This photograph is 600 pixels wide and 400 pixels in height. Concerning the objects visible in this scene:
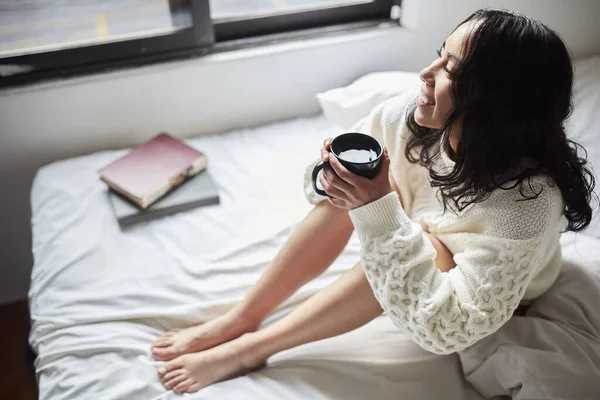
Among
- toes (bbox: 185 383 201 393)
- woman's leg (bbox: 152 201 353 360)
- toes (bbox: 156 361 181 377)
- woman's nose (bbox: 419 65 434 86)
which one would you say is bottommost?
toes (bbox: 185 383 201 393)

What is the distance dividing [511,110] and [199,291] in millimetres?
654

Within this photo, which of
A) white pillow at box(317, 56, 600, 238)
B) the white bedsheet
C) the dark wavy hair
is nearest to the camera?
the dark wavy hair

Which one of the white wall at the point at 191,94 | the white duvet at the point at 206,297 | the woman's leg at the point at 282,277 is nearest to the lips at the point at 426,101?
the woman's leg at the point at 282,277

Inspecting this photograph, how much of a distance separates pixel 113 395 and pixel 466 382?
0.58 m

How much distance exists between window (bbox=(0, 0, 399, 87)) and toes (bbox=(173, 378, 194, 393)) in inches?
29.9

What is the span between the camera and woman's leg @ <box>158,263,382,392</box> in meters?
0.97

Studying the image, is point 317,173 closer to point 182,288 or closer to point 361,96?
point 182,288

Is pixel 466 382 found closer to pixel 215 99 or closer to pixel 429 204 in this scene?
pixel 429 204

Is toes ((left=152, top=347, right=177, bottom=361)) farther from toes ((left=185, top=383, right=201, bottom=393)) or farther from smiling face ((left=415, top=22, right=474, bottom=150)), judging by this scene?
smiling face ((left=415, top=22, right=474, bottom=150))

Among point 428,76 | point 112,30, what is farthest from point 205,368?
point 112,30

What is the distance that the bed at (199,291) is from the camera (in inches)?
37.7

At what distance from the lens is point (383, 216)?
872 mm

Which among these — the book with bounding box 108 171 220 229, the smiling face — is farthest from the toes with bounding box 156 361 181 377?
the smiling face

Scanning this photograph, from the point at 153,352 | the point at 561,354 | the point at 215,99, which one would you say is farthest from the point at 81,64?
the point at 561,354
